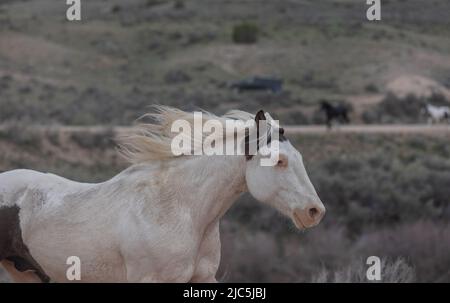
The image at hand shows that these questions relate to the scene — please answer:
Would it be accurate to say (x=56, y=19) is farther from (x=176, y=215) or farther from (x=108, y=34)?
(x=176, y=215)

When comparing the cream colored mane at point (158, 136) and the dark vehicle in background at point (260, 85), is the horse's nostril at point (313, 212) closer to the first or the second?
the cream colored mane at point (158, 136)

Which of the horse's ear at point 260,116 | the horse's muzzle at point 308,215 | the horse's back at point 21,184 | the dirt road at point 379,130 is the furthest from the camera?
the dirt road at point 379,130

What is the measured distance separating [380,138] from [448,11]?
2767 cm

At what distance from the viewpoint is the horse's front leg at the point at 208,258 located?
608cm

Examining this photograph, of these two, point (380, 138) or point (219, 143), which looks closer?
point (219, 143)

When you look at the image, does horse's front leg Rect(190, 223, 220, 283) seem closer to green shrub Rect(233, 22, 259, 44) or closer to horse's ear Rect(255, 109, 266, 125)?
horse's ear Rect(255, 109, 266, 125)

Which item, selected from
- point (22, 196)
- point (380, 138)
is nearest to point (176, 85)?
point (380, 138)

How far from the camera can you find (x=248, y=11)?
8325 centimetres

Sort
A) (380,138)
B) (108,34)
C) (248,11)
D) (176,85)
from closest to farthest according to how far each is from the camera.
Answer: (380,138), (176,85), (108,34), (248,11)

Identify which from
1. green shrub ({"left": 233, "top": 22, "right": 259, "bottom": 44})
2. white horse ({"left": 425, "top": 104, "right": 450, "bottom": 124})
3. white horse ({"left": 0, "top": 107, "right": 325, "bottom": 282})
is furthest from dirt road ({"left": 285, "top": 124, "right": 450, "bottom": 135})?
white horse ({"left": 0, "top": 107, "right": 325, "bottom": 282})

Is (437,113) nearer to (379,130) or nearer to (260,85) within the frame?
(379,130)

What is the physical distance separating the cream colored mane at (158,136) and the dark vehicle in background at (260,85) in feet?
163

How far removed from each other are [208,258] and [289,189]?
628mm

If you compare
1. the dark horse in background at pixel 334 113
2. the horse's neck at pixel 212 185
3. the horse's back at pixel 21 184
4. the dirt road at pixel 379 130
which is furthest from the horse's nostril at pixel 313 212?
the dark horse in background at pixel 334 113
